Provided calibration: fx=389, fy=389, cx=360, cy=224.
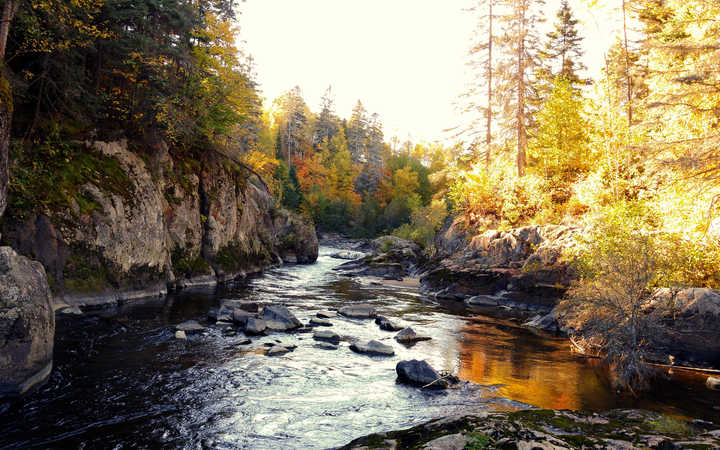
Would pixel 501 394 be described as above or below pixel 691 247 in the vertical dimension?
below

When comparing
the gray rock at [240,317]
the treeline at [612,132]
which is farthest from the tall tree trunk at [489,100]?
the gray rock at [240,317]

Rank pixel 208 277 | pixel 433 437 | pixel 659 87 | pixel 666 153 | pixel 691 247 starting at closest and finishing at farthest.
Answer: pixel 433 437 → pixel 691 247 → pixel 666 153 → pixel 659 87 → pixel 208 277

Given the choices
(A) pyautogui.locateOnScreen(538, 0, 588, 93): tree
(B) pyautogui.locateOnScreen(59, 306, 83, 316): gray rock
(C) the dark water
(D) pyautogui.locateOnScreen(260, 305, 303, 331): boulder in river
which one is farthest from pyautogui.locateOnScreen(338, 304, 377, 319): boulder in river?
(A) pyautogui.locateOnScreen(538, 0, 588, 93): tree

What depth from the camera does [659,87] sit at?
1742 cm

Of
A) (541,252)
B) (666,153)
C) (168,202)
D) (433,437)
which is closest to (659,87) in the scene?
(666,153)

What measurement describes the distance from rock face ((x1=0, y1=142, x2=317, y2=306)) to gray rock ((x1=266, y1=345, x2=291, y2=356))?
7.57m

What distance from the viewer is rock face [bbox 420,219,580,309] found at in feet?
59.5

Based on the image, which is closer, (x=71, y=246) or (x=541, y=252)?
(x=71, y=246)

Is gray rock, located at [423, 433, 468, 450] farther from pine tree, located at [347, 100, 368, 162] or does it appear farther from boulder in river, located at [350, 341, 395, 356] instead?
pine tree, located at [347, 100, 368, 162]

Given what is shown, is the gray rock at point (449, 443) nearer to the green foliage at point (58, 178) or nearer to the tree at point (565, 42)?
the green foliage at point (58, 178)

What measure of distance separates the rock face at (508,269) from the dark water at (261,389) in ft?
17.8

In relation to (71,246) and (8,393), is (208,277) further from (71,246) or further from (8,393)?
(8,393)

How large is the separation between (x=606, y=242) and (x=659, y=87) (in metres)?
10.3

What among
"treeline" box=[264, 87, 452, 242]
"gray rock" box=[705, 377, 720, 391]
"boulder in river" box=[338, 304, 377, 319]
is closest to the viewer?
"gray rock" box=[705, 377, 720, 391]
